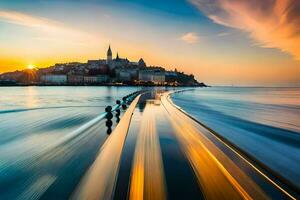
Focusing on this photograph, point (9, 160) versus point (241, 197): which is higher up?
point (241, 197)

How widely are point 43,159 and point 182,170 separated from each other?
3.84 metres

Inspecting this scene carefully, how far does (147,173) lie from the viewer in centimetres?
554

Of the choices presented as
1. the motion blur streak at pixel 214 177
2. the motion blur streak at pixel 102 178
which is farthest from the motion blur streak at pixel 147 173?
the motion blur streak at pixel 214 177

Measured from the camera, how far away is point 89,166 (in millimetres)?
6426

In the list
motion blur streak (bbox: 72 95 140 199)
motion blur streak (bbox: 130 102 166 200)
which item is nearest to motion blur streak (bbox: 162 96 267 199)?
motion blur streak (bbox: 130 102 166 200)

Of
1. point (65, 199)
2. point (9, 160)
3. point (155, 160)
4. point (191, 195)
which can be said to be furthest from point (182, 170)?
point (9, 160)

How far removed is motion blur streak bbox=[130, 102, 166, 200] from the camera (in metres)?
4.43

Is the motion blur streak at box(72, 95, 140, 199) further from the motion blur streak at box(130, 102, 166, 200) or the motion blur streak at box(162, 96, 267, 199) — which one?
the motion blur streak at box(162, 96, 267, 199)

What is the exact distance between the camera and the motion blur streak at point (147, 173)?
14.5ft

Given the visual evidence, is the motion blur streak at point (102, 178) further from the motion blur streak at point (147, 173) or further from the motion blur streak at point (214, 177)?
the motion blur streak at point (214, 177)

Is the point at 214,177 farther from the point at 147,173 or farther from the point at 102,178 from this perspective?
the point at 102,178

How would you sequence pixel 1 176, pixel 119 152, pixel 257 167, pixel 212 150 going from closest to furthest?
pixel 1 176, pixel 257 167, pixel 119 152, pixel 212 150

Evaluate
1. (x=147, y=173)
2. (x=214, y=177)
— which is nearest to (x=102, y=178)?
(x=147, y=173)

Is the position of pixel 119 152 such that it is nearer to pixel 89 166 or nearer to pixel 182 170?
pixel 89 166
